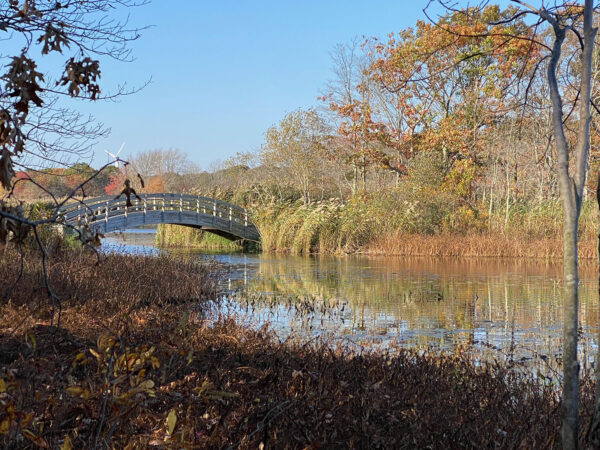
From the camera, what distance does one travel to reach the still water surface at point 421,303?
8.43 meters

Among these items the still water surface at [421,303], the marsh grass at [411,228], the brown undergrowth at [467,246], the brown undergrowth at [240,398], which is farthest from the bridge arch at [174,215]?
the brown undergrowth at [240,398]

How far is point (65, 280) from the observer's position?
907 centimetres

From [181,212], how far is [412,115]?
10627mm

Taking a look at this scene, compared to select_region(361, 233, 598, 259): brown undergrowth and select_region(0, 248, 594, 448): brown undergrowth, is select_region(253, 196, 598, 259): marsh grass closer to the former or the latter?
select_region(361, 233, 598, 259): brown undergrowth

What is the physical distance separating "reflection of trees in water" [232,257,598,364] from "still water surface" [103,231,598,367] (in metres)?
0.02

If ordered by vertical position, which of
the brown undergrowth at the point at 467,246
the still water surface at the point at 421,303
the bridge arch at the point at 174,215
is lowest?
the still water surface at the point at 421,303

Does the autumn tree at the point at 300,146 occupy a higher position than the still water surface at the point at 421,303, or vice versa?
the autumn tree at the point at 300,146

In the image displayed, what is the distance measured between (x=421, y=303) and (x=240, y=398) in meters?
8.22

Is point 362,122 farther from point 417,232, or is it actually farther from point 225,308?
point 225,308

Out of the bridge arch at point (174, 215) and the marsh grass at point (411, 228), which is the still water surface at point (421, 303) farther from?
the bridge arch at point (174, 215)

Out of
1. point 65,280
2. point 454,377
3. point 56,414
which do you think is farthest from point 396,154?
Answer: point 56,414

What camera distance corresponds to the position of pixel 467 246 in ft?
73.4

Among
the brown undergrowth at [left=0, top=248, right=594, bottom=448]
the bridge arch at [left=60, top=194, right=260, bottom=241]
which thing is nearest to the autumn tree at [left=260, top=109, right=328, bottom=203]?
the bridge arch at [left=60, top=194, right=260, bottom=241]

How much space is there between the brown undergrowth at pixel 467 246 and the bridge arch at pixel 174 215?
5.44m
